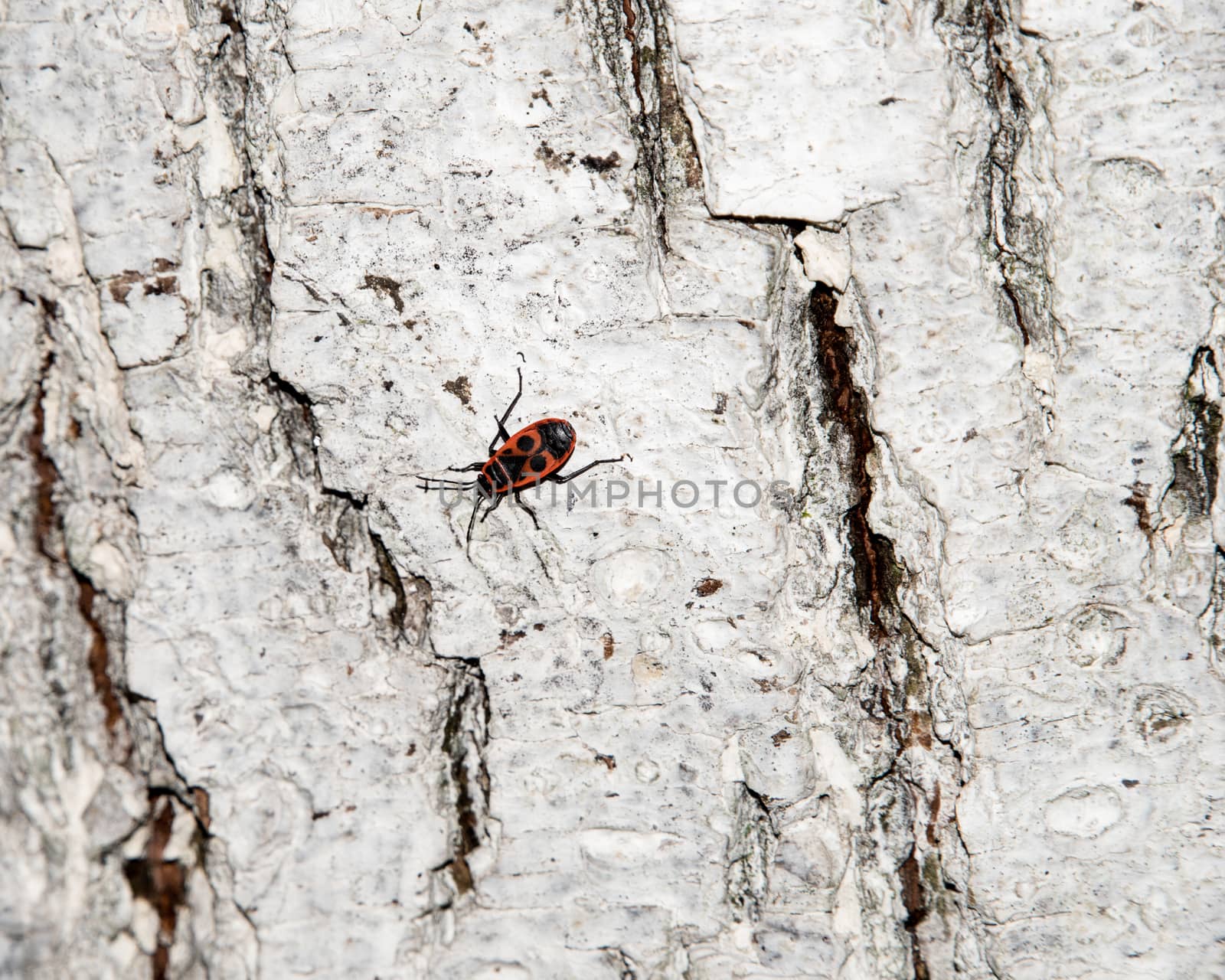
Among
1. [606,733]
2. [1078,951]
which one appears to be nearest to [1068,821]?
[1078,951]

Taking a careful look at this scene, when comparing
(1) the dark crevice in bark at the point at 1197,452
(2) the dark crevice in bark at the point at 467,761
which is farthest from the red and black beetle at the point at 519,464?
(1) the dark crevice in bark at the point at 1197,452

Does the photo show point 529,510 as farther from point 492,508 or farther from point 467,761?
point 467,761

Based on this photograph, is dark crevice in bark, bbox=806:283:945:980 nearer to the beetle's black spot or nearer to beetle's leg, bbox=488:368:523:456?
the beetle's black spot

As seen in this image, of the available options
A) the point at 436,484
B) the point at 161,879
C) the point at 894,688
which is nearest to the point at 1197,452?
the point at 894,688

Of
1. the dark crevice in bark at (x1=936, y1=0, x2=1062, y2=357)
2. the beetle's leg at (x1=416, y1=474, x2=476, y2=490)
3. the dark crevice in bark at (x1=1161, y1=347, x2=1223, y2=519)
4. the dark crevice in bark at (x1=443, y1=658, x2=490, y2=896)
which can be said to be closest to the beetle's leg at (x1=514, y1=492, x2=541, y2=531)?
the beetle's leg at (x1=416, y1=474, x2=476, y2=490)

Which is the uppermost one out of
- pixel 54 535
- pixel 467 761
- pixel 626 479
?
pixel 626 479

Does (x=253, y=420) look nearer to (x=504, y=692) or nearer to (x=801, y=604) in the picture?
(x=504, y=692)

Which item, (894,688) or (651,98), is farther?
(894,688)
